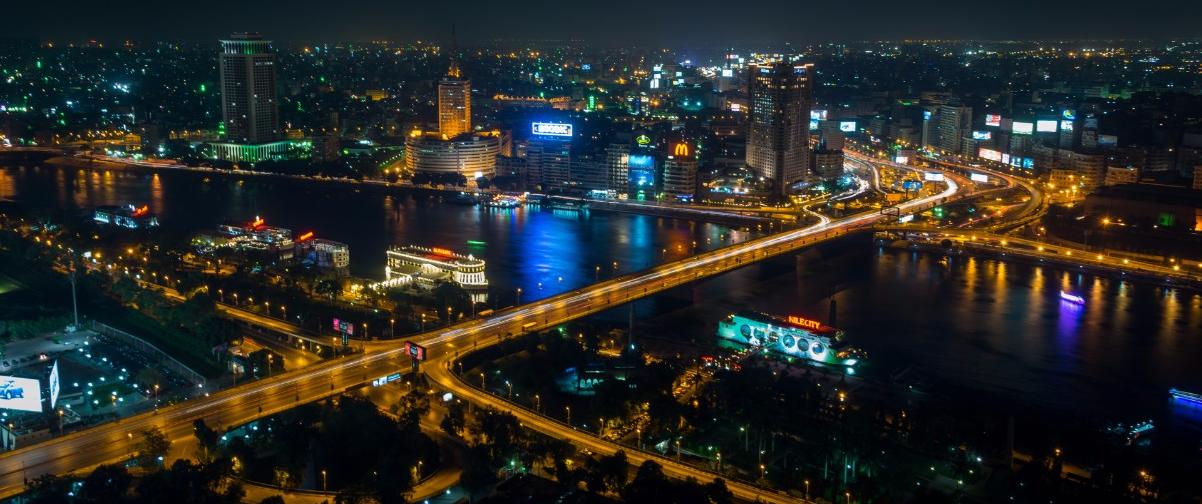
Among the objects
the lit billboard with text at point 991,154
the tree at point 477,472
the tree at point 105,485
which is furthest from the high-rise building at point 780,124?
the tree at point 105,485

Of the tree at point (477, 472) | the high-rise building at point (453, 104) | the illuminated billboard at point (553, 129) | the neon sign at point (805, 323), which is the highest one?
the high-rise building at point (453, 104)

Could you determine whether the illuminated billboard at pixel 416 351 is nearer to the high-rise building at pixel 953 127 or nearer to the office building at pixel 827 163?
the office building at pixel 827 163

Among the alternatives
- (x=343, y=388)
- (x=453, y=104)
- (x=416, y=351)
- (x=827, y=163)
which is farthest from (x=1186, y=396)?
(x=453, y=104)

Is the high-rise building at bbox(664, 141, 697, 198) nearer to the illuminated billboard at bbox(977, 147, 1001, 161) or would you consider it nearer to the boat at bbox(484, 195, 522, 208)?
the boat at bbox(484, 195, 522, 208)

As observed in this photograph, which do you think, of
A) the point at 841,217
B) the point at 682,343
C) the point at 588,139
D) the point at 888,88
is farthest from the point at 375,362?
the point at 888,88

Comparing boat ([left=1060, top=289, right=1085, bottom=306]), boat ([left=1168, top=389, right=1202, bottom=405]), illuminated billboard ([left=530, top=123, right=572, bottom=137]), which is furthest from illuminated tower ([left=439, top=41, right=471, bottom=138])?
boat ([left=1168, top=389, right=1202, bottom=405])

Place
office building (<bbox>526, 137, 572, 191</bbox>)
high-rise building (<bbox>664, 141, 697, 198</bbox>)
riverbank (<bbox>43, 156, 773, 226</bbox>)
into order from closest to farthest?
riverbank (<bbox>43, 156, 773, 226</bbox>) → high-rise building (<bbox>664, 141, 697, 198</bbox>) → office building (<bbox>526, 137, 572, 191</bbox>)
